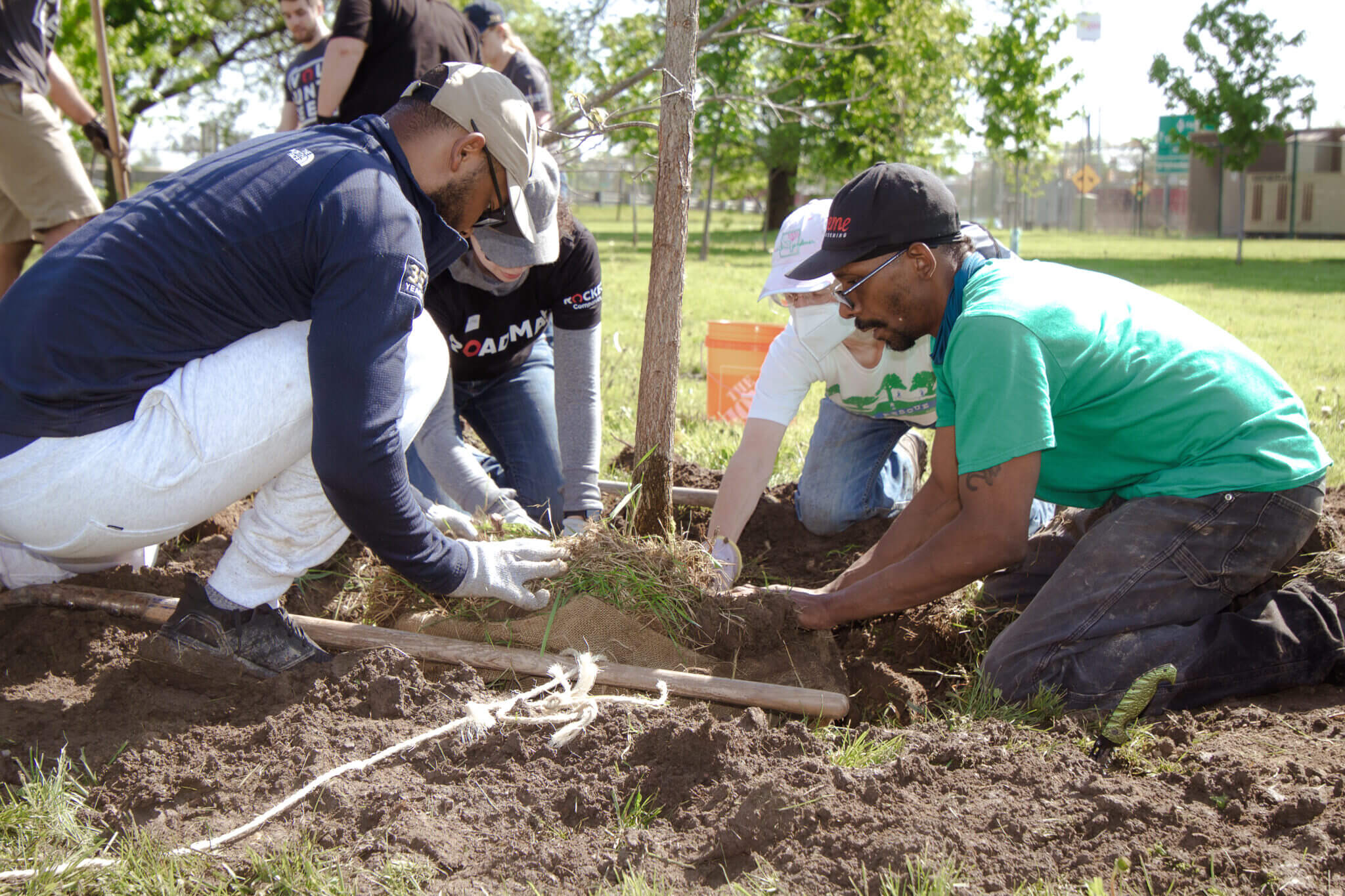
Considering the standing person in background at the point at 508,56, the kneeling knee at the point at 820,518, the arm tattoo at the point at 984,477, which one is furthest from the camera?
the standing person in background at the point at 508,56

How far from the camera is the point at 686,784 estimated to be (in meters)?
2.08

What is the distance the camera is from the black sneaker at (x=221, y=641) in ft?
8.05

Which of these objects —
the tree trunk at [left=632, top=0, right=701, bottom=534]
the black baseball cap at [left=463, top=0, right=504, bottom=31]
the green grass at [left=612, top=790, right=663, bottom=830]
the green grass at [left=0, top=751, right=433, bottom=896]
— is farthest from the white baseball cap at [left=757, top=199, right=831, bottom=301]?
the black baseball cap at [left=463, top=0, right=504, bottom=31]

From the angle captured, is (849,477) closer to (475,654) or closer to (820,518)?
(820,518)

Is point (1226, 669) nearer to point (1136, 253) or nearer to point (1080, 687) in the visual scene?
point (1080, 687)

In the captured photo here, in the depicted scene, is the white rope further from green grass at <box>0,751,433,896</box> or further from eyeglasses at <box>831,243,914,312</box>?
eyeglasses at <box>831,243,914,312</box>

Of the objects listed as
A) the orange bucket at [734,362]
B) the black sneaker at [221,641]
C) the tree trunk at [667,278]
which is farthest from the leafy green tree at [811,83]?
the black sneaker at [221,641]

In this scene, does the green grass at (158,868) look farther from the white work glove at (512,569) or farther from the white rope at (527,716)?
the white work glove at (512,569)

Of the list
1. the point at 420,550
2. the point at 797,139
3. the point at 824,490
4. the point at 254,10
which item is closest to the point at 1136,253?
the point at 797,139

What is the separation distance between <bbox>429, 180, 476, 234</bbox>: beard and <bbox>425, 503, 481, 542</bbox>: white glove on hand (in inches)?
42.1

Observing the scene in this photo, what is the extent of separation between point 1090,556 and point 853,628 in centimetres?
74

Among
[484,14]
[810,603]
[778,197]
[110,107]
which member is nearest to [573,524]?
[810,603]

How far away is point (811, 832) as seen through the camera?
188cm

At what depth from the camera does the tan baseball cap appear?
2299mm
